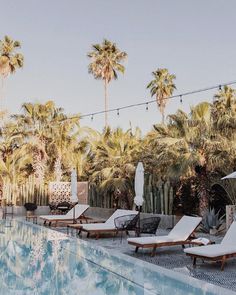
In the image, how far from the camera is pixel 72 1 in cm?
1861

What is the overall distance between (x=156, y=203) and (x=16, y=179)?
10425 mm

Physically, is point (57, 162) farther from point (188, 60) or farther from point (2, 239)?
point (2, 239)

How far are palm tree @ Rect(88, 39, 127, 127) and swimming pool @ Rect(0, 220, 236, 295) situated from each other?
23581 millimetres

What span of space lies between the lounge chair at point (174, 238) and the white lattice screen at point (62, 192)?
11.8m

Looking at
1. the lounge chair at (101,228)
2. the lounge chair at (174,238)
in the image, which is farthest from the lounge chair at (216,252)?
the lounge chair at (101,228)

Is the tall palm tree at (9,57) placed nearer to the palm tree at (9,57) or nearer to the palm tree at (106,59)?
the palm tree at (9,57)

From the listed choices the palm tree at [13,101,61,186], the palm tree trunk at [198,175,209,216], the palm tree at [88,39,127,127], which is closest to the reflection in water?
the palm tree trunk at [198,175,209,216]

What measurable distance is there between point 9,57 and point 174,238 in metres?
26.2

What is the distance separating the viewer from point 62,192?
22266 mm

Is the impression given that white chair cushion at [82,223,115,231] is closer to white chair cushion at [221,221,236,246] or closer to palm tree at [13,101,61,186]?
white chair cushion at [221,221,236,246]

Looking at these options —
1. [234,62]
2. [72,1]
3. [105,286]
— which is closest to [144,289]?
[105,286]

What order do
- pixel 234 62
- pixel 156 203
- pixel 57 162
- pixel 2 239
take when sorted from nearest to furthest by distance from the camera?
pixel 2 239, pixel 156 203, pixel 234 62, pixel 57 162

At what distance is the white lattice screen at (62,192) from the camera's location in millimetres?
21469

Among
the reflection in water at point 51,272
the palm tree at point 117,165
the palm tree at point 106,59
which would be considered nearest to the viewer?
the reflection in water at point 51,272
